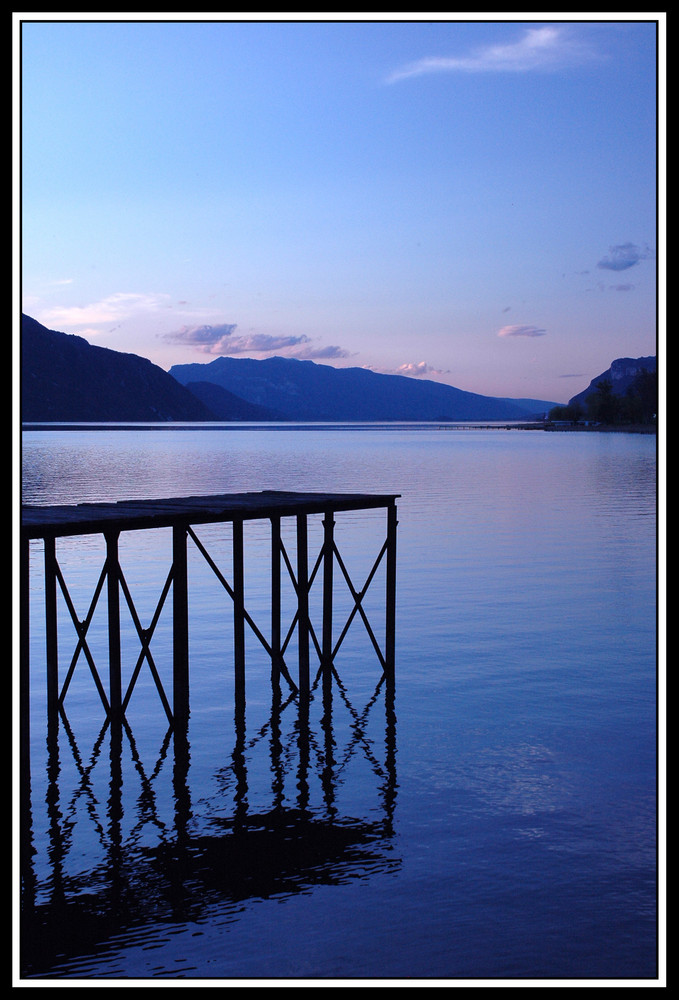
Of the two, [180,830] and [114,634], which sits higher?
[114,634]

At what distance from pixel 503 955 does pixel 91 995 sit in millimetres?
4747

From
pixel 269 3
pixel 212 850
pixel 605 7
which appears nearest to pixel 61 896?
pixel 212 850

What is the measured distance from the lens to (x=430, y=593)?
32.1 m

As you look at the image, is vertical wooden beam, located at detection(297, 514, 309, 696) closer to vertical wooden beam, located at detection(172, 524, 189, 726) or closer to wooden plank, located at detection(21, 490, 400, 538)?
wooden plank, located at detection(21, 490, 400, 538)

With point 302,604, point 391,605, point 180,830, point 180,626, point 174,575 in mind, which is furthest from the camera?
point 391,605

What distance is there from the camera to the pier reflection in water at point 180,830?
36.2ft

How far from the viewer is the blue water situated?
1037cm

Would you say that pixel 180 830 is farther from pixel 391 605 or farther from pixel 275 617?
pixel 391 605

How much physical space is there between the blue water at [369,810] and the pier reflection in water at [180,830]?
0.04 m

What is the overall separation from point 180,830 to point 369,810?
109 inches

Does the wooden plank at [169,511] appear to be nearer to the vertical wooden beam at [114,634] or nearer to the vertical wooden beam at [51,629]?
the vertical wooden beam at [114,634]

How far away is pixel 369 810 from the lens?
1395 centimetres

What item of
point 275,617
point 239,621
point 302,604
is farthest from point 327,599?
point 239,621

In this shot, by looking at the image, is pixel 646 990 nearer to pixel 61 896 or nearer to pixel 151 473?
pixel 61 896
